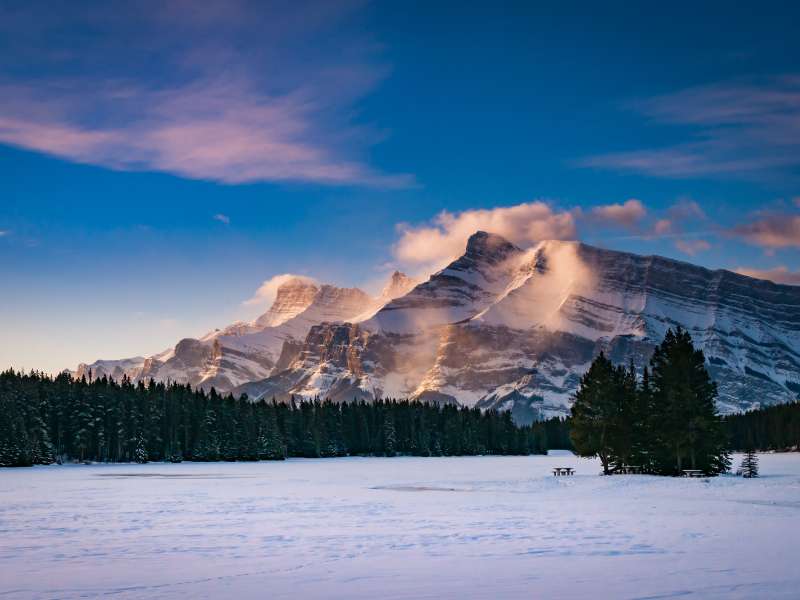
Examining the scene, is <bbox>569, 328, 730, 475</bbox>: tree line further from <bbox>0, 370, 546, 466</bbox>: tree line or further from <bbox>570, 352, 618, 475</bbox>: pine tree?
<bbox>0, 370, 546, 466</bbox>: tree line

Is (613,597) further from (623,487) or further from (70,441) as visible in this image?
(70,441)

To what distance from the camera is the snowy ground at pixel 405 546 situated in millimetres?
23062

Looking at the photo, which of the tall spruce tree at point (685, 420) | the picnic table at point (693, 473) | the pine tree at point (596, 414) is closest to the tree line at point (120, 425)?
the pine tree at point (596, 414)

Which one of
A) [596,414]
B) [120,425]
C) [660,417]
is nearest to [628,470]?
[596,414]

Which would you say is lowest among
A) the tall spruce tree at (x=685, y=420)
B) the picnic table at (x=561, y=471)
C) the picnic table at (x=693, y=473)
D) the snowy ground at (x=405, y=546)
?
the picnic table at (x=561, y=471)

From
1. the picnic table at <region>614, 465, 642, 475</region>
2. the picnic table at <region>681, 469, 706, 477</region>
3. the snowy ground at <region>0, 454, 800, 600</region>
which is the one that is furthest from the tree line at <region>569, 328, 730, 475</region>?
the snowy ground at <region>0, 454, 800, 600</region>

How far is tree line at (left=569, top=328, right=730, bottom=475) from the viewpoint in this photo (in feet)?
266

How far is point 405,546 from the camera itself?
104 ft

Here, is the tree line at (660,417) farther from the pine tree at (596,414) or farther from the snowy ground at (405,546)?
the snowy ground at (405,546)

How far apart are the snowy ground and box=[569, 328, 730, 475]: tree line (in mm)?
21998

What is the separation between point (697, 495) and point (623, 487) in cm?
1092

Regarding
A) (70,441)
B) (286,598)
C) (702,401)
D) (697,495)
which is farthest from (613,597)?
(70,441)

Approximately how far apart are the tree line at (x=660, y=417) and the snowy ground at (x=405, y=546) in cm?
2200

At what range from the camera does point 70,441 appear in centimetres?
16100
